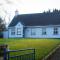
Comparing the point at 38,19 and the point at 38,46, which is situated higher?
the point at 38,19

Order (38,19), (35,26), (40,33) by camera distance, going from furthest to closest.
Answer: (38,19) < (35,26) < (40,33)

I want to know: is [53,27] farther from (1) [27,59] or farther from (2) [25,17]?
(1) [27,59]

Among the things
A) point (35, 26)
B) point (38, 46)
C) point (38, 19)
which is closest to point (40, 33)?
point (35, 26)

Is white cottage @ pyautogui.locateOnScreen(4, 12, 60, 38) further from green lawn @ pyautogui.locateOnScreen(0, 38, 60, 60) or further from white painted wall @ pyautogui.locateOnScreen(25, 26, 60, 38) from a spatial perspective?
green lawn @ pyautogui.locateOnScreen(0, 38, 60, 60)


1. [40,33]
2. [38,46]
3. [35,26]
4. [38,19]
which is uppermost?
[38,19]

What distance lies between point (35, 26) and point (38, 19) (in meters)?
1.43

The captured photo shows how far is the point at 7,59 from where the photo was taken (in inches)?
329

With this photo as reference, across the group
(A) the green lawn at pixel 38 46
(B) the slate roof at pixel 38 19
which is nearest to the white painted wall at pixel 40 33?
(B) the slate roof at pixel 38 19

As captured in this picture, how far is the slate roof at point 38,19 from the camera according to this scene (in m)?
39.9

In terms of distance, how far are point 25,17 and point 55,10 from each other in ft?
17.8

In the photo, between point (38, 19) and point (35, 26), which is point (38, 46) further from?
point (38, 19)

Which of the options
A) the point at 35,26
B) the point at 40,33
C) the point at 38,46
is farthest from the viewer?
the point at 35,26

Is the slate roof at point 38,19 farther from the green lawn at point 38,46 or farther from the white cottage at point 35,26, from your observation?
the green lawn at point 38,46

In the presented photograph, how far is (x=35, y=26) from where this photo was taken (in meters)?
40.5
